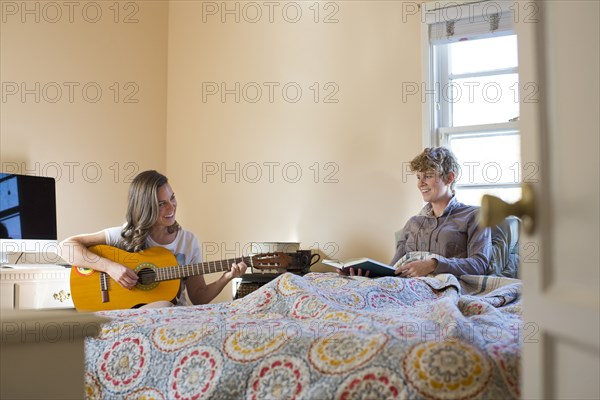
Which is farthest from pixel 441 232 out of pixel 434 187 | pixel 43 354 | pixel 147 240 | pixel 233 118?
pixel 43 354

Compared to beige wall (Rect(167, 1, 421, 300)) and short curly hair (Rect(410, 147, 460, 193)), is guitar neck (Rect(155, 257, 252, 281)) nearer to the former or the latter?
short curly hair (Rect(410, 147, 460, 193))

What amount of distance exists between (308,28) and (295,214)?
45.9 inches

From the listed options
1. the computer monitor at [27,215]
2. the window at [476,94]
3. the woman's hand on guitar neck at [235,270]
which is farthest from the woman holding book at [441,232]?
the computer monitor at [27,215]

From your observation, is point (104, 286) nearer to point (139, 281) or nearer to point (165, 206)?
point (139, 281)

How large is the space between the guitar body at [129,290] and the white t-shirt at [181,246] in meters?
0.04

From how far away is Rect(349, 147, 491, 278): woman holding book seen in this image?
285cm

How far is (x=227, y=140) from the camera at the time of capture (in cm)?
447

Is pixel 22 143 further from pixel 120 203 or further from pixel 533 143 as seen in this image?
pixel 533 143

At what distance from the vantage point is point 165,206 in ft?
9.85

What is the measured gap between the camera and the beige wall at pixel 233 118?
3.85 meters

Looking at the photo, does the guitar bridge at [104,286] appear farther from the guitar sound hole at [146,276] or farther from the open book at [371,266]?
the open book at [371,266]

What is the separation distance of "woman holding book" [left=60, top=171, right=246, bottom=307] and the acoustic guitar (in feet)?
0.12

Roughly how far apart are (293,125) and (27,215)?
64.6 inches

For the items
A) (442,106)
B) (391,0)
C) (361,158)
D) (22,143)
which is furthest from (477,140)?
(22,143)
